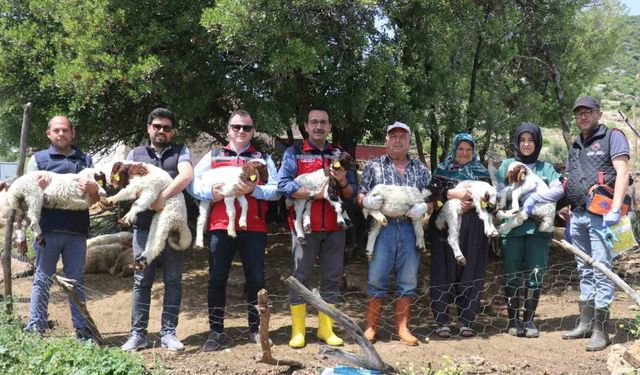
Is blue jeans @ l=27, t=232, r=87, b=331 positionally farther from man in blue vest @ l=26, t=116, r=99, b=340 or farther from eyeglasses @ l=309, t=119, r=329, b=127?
eyeglasses @ l=309, t=119, r=329, b=127

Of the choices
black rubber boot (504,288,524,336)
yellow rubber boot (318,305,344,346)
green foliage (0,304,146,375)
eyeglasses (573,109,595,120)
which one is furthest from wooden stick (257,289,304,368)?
eyeglasses (573,109,595,120)

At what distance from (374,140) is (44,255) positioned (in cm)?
379

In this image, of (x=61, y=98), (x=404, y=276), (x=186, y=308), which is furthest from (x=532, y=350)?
(x=61, y=98)

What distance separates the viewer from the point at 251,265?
4.61 metres

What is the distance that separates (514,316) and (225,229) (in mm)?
2835

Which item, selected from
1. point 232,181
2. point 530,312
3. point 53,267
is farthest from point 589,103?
point 53,267

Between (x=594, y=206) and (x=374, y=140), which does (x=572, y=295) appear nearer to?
(x=594, y=206)

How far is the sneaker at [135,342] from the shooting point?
4.42 metres

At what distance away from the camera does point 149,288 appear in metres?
4.52

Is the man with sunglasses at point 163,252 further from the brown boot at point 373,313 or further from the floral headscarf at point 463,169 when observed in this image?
the floral headscarf at point 463,169

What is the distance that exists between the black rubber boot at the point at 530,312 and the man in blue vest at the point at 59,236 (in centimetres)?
387

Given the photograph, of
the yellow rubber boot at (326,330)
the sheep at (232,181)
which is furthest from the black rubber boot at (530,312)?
the sheep at (232,181)

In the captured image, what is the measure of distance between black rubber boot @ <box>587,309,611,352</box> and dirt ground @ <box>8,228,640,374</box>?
0.07 metres

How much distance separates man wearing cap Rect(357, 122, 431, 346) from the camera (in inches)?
188
